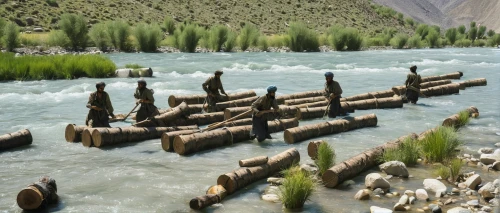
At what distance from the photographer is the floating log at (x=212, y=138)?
11844mm

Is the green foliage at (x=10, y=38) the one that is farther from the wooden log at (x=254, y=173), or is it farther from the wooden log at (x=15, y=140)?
the wooden log at (x=254, y=173)

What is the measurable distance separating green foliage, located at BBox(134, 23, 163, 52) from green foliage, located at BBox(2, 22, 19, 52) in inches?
380

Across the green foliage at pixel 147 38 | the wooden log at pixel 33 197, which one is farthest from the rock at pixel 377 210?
the green foliage at pixel 147 38

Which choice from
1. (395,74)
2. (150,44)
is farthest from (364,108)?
(150,44)

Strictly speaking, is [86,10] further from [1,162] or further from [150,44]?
[1,162]

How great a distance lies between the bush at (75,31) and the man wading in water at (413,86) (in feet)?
107

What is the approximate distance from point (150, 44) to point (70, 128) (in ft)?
113

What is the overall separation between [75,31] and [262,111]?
36631 mm

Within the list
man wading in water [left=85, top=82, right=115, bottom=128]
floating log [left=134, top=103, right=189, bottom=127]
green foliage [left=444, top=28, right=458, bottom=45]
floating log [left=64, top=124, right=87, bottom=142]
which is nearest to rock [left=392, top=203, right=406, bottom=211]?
floating log [left=134, top=103, right=189, bottom=127]

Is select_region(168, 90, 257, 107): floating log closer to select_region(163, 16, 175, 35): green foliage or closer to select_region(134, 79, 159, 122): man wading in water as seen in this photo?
select_region(134, 79, 159, 122): man wading in water

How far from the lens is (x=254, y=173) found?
31.2ft

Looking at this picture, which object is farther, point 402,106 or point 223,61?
point 223,61

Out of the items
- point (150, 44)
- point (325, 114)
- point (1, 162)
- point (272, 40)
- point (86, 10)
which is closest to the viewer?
point (1, 162)

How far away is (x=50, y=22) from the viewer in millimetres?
56250
